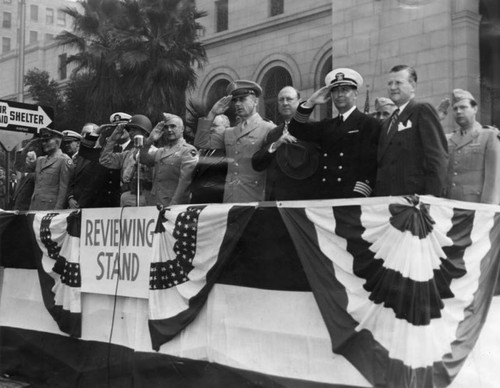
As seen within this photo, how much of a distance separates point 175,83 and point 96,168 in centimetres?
132

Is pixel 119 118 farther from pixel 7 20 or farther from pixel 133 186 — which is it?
pixel 7 20

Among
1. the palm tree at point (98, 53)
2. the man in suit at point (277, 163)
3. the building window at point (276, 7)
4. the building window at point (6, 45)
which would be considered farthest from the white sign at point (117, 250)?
the building window at point (6, 45)

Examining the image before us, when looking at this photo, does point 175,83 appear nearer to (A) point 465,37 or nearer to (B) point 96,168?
(B) point 96,168

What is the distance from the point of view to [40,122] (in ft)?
26.4

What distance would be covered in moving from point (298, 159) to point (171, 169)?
1.46 metres

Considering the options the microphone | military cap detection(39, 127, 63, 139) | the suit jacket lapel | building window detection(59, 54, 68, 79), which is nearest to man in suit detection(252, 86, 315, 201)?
the suit jacket lapel

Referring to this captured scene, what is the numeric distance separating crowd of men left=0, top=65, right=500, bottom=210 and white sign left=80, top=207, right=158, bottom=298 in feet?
1.08

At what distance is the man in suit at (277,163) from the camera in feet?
15.5

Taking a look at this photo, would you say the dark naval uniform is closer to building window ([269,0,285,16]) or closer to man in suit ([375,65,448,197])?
man in suit ([375,65,448,197])

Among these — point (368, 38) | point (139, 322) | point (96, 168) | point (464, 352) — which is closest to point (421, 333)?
point (464, 352)

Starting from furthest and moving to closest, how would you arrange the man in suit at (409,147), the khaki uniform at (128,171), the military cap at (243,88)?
the khaki uniform at (128,171), the military cap at (243,88), the man in suit at (409,147)

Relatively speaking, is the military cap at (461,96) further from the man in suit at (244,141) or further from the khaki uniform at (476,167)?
the man in suit at (244,141)

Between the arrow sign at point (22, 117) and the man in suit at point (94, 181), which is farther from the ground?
the arrow sign at point (22, 117)

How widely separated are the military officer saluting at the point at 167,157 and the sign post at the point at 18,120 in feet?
8.98
